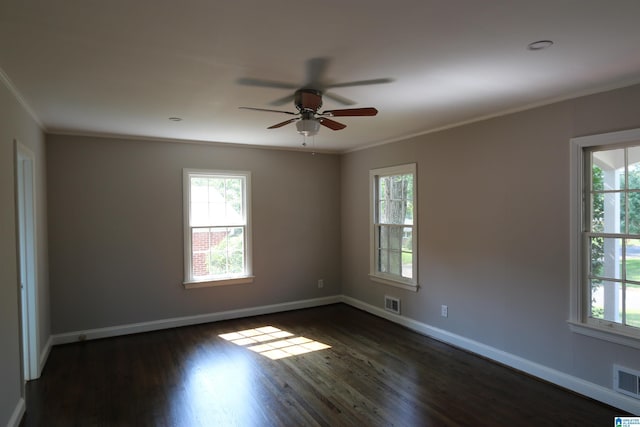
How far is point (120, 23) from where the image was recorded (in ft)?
6.23

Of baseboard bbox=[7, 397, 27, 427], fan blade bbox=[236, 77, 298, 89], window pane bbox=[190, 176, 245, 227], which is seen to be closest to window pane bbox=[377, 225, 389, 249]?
window pane bbox=[190, 176, 245, 227]

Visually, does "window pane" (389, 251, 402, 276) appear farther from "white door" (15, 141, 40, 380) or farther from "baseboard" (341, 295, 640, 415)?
"white door" (15, 141, 40, 380)

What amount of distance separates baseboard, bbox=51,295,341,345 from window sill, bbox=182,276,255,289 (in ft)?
1.31

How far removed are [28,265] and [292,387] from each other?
2.69 metres

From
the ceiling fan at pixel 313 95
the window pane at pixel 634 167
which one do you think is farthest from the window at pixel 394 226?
the window pane at pixel 634 167

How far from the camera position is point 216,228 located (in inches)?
212

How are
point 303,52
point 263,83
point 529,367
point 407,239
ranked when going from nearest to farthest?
point 303,52, point 263,83, point 529,367, point 407,239

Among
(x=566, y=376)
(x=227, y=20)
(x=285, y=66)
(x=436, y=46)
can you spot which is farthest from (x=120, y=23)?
(x=566, y=376)

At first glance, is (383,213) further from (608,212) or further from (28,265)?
(28,265)

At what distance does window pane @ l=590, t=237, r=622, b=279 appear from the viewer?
303cm

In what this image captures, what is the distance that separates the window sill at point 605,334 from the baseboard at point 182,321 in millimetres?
3678

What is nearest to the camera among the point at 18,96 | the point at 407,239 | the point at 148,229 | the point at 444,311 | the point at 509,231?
the point at 18,96

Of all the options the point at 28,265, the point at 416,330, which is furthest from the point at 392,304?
the point at 28,265

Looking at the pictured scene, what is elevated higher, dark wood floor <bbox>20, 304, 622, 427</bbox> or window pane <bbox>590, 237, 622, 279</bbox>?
window pane <bbox>590, 237, 622, 279</bbox>
